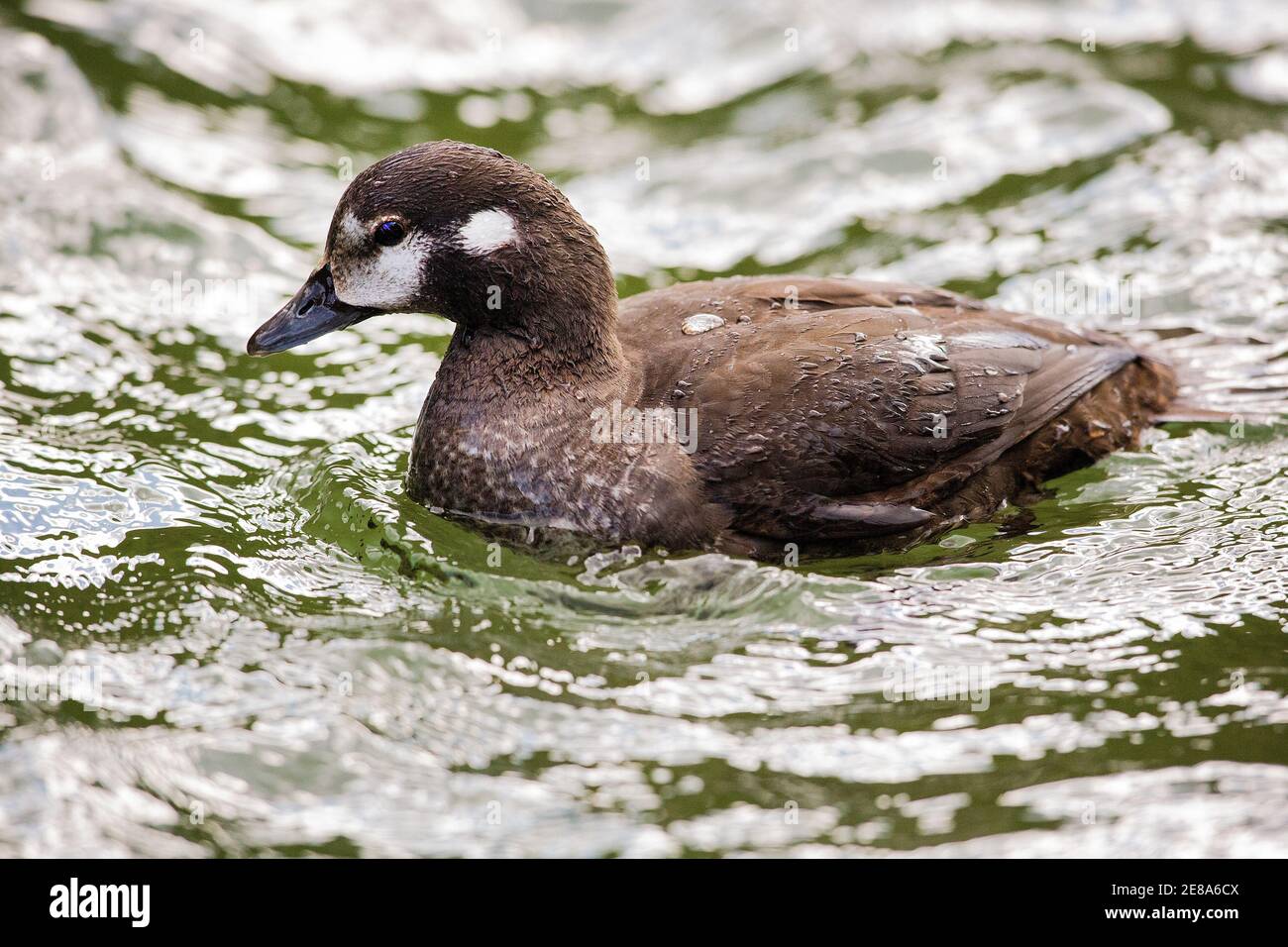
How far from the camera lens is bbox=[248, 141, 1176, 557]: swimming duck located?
546cm

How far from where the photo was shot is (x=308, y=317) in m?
5.91

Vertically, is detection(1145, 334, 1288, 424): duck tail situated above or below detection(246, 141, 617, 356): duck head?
below

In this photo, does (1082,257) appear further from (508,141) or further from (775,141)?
(508,141)

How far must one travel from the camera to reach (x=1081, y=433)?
20.1ft

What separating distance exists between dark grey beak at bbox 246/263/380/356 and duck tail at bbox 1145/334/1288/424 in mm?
3512

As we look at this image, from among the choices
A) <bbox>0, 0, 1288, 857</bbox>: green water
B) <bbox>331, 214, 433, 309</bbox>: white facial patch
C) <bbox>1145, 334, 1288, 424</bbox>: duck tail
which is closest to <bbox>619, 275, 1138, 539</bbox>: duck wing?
<bbox>0, 0, 1288, 857</bbox>: green water

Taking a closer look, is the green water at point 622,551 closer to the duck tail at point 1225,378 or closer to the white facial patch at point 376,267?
the duck tail at point 1225,378

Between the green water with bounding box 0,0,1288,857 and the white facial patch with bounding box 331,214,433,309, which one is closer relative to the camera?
the green water with bounding box 0,0,1288,857

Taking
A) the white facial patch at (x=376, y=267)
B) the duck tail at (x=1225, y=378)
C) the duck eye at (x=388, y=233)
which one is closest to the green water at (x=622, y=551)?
the duck tail at (x=1225, y=378)

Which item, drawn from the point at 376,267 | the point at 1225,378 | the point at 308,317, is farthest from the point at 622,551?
the point at 1225,378

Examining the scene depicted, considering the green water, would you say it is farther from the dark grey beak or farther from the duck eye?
the duck eye

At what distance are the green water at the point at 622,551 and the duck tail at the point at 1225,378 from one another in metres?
0.06

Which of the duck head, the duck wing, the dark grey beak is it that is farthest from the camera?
the dark grey beak
